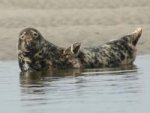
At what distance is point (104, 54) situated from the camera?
15.2 meters

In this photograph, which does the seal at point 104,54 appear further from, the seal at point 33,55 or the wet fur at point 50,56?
the seal at point 33,55

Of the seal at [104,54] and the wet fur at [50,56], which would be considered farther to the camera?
the seal at [104,54]

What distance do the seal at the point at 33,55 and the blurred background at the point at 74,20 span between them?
3.36 m

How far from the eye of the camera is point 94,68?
48.5 ft

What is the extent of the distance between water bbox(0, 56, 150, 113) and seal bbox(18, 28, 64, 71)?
24 centimetres

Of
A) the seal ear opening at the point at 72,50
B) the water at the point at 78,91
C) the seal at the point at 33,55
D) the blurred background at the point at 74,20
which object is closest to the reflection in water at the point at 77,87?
the water at the point at 78,91

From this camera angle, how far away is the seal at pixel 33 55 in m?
14.4

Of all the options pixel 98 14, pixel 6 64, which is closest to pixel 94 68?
pixel 6 64

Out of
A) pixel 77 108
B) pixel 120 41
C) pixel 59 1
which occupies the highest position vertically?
pixel 59 1

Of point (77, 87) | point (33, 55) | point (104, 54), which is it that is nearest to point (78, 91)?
point (77, 87)

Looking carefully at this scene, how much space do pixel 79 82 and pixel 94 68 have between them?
2.48 meters

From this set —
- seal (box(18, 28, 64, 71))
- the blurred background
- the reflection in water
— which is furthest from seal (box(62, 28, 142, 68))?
the blurred background

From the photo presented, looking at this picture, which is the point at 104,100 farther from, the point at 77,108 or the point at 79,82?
the point at 79,82

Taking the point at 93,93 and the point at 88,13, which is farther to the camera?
the point at 88,13
